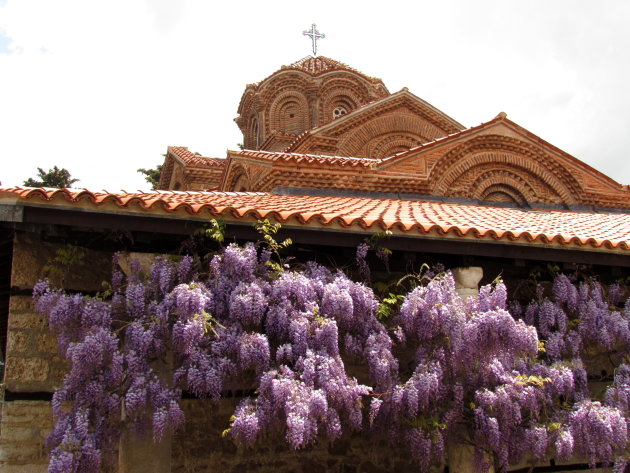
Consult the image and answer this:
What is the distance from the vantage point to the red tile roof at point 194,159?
15.4 m

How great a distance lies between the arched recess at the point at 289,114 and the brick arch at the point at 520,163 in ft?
23.3

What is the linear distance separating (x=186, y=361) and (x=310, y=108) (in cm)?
1256

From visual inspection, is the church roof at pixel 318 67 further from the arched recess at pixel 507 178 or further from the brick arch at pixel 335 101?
the arched recess at pixel 507 178

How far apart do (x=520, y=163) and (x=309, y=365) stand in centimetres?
720

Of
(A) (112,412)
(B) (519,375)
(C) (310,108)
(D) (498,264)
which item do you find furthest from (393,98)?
(A) (112,412)

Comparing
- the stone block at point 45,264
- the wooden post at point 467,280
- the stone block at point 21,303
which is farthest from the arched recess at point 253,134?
the stone block at point 21,303

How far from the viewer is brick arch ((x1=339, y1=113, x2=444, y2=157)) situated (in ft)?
41.0

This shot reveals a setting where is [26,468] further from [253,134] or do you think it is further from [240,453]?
[253,134]

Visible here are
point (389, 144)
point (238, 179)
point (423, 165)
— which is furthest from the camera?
point (389, 144)

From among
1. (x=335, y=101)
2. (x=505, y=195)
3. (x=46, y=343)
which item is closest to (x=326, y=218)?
(x=46, y=343)

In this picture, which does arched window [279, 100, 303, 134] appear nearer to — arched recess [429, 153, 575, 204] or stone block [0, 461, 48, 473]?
arched recess [429, 153, 575, 204]

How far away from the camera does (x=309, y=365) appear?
4242mm

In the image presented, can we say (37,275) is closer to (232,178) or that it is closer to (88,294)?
(88,294)

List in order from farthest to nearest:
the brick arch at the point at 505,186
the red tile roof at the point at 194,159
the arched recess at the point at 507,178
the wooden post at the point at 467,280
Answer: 1. the red tile roof at the point at 194,159
2. the brick arch at the point at 505,186
3. the arched recess at the point at 507,178
4. the wooden post at the point at 467,280
